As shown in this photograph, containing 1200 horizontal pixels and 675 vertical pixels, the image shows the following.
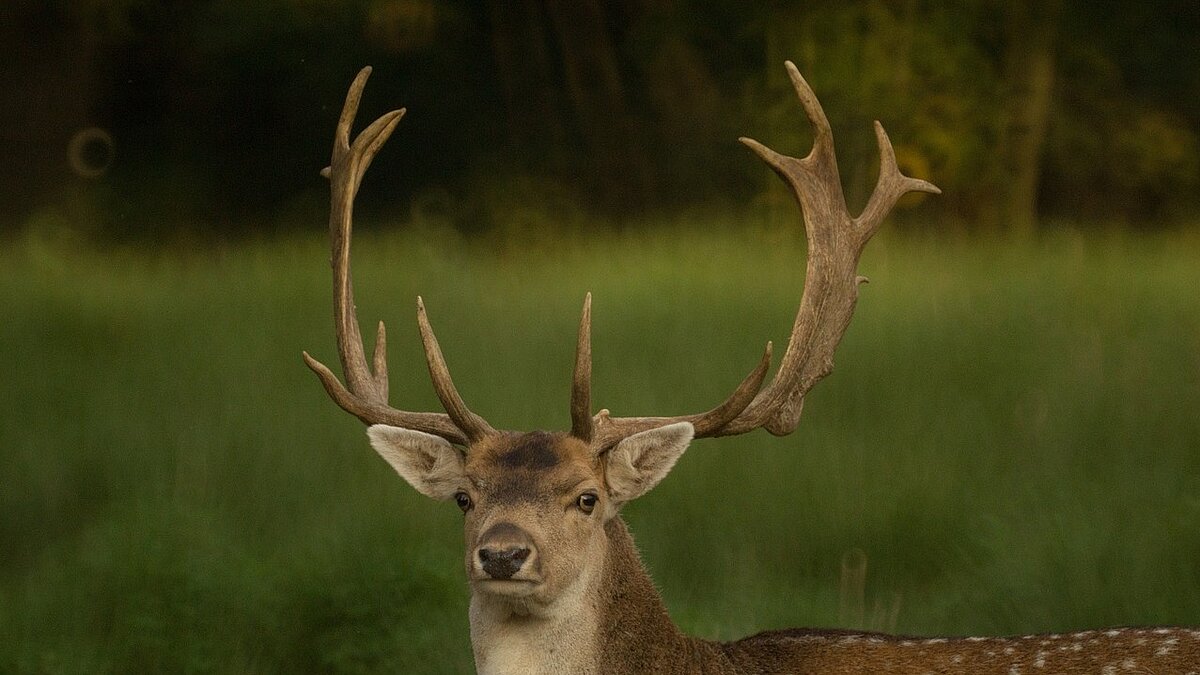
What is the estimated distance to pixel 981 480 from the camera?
26.0 feet

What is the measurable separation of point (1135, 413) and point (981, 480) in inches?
35.6

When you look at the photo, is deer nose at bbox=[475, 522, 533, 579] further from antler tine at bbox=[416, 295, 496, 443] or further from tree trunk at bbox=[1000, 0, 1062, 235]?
tree trunk at bbox=[1000, 0, 1062, 235]

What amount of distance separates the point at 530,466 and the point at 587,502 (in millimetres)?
161

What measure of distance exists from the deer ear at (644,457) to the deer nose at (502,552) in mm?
415

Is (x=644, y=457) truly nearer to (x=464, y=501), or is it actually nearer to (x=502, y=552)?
(x=464, y=501)

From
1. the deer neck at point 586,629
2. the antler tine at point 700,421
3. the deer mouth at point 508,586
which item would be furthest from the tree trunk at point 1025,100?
the deer mouth at point 508,586

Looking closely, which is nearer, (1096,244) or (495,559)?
(495,559)

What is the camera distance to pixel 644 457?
4.95m

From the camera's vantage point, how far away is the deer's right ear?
16.4 ft

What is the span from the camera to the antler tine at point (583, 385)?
4.75 meters

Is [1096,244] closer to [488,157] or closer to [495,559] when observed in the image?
[495,559]

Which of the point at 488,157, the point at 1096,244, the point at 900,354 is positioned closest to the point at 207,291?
the point at 900,354

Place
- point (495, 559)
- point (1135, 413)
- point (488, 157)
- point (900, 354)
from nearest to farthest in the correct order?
point (495, 559) → point (1135, 413) → point (900, 354) → point (488, 157)

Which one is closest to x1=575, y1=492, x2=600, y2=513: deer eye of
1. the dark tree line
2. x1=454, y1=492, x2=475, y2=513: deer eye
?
x1=454, y1=492, x2=475, y2=513: deer eye
